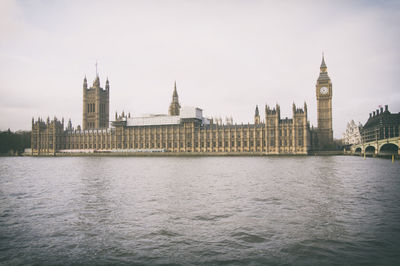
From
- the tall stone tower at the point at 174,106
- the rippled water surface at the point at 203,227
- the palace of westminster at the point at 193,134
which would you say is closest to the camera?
the rippled water surface at the point at 203,227

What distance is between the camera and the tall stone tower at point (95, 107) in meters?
153

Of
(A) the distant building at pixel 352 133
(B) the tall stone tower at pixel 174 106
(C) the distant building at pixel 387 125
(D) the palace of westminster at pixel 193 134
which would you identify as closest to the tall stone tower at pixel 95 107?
(D) the palace of westminster at pixel 193 134

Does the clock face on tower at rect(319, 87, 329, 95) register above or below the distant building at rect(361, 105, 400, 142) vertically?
above

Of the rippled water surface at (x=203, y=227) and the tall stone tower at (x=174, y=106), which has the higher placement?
the tall stone tower at (x=174, y=106)

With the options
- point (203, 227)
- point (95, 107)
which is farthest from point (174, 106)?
point (203, 227)

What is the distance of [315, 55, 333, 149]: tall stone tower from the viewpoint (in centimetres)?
11406

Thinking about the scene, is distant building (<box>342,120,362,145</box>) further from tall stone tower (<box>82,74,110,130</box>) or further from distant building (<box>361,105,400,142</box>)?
tall stone tower (<box>82,74,110,130</box>)

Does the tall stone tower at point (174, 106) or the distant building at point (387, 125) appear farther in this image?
the tall stone tower at point (174, 106)

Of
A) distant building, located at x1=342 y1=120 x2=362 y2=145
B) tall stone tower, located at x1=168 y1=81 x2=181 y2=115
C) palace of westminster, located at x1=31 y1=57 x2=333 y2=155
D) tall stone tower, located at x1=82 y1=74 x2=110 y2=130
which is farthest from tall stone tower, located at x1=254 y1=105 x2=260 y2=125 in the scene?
tall stone tower, located at x1=82 y1=74 x2=110 y2=130

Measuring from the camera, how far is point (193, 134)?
113 m

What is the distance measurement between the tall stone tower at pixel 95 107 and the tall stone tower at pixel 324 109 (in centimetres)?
10242

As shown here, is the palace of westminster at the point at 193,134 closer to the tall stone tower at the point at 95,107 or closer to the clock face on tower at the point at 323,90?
the clock face on tower at the point at 323,90

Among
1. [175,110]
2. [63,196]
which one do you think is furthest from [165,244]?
[175,110]

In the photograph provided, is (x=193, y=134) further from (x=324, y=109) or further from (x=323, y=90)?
(x=323, y=90)
